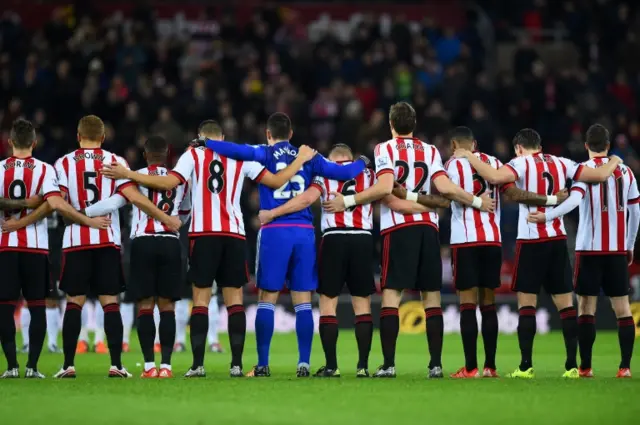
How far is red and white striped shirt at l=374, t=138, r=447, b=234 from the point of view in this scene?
11148 mm

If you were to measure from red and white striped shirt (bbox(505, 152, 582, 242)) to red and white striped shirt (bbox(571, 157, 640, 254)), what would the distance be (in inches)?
6.8

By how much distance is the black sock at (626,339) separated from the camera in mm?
11547

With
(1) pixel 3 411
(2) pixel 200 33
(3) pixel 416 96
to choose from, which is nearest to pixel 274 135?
(1) pixel 3 411

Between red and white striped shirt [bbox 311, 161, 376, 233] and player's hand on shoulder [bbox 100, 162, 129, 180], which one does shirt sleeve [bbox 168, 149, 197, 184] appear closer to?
player's hand on shoulder [bbox 100, 162, 129, 180]

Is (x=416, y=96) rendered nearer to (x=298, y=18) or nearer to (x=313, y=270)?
(x=298, y=18)

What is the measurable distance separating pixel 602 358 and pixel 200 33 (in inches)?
510

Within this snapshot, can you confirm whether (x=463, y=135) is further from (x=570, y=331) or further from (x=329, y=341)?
(x=329, y=341)

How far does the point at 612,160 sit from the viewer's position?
11.7m

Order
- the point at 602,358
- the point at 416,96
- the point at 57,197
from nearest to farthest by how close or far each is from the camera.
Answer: the point at 57,197 → the point at 602,358 → the point at 416,96

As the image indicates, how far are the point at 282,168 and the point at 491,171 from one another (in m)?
1.91

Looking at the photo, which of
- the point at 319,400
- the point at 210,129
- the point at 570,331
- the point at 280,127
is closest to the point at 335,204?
the point at 280,127

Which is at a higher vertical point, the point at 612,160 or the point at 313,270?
the point at 612,160

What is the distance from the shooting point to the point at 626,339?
1162cm

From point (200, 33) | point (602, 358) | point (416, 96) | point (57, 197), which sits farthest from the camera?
point (200, 33)
